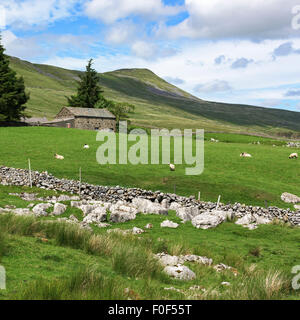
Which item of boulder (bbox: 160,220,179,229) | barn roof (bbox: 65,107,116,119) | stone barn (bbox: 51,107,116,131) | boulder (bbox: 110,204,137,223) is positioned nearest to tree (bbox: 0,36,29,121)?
stone barn (bbox: 51,107,116,131)

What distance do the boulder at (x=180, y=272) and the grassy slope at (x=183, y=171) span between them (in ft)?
68.0

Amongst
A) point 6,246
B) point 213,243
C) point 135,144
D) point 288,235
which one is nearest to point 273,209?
point 288,235

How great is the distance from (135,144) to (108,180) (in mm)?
19497

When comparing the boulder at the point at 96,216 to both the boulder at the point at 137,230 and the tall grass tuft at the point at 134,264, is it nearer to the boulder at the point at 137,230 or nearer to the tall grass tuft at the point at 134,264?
the boulder at the point at 137,230

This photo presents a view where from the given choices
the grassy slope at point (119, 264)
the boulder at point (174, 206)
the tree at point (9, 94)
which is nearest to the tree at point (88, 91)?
the tree at point (9, 94)

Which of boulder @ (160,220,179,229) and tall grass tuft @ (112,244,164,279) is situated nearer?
tall grass tuft @ (112,244,164,279)

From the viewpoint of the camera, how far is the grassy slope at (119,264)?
25.6 feet

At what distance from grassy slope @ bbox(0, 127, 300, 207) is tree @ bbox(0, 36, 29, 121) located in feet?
72.3

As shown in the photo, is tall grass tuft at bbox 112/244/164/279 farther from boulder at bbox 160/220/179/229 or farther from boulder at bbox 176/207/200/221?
boulder at bbox 176/207/200/221

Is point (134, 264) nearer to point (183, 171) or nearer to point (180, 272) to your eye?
point (180, 272)

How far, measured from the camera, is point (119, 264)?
10258 mm

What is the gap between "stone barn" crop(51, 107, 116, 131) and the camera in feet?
291

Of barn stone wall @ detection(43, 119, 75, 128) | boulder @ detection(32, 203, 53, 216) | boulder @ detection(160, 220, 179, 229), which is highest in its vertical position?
barn stone wall @ detection(43, 119, 75, 128)

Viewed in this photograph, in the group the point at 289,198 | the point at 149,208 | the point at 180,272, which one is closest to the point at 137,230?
the point at 149,208
